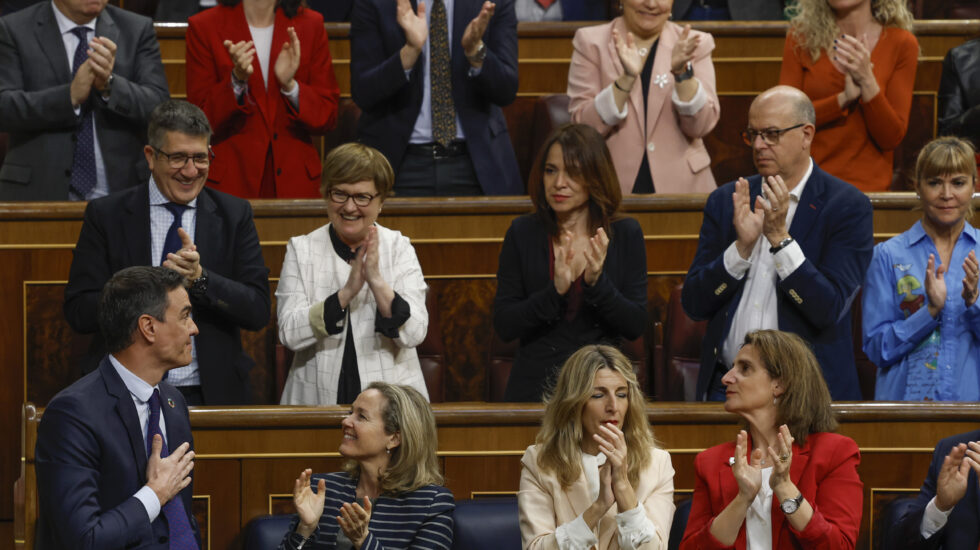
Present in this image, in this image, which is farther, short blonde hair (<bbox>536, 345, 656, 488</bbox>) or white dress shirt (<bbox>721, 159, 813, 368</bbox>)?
Result: white dress shirt (<bbox>721, 159, 813, 368</bbox>)

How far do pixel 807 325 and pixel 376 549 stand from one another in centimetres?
104

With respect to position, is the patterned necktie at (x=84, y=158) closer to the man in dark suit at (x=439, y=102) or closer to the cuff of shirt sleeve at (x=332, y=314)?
the man in dark suit at (x=439, y=102)

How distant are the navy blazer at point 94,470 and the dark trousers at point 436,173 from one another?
1477mm

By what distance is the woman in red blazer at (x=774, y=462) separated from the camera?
96.7 inches

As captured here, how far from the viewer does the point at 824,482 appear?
8.23ft

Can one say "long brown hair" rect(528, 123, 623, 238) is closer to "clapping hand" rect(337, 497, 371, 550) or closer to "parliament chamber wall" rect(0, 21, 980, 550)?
"parliament chamber wall" rect(0, 21, 980, 550)

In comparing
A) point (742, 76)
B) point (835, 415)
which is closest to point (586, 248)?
point (835, 415)

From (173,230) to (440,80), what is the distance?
1001 mm

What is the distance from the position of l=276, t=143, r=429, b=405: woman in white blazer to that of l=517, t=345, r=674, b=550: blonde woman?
1.65 feet

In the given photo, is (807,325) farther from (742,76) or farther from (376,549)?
(742,76)

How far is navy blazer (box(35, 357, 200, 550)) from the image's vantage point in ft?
7.52

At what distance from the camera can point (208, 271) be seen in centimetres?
295

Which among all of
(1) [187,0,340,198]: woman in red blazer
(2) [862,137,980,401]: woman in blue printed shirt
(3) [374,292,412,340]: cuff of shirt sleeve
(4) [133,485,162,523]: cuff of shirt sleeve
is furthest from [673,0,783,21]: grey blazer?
(4) [133,485,162,523]: cuff of shirt sleeve

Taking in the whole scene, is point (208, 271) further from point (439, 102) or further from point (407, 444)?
point (439, 102)
